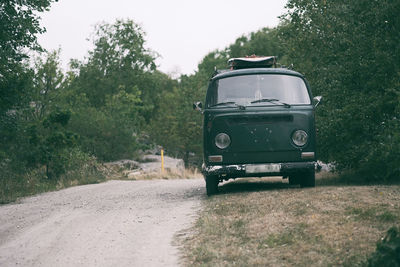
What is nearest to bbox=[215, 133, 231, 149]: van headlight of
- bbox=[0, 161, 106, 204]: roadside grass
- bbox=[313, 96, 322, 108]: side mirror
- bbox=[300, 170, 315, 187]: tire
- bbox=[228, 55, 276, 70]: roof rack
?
bbox=[300, 170, 315, 187]: tire

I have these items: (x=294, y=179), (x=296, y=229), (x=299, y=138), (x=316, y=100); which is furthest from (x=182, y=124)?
(x=296, y=229)

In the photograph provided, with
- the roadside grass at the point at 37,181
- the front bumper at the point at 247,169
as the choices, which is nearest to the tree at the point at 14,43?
A: the roadside grass at the point at 37,181

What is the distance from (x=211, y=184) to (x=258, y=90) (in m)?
2.04

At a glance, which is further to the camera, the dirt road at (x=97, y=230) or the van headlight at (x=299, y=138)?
the van headlight at (x=299, y=138)

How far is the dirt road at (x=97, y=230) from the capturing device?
21.2 feet

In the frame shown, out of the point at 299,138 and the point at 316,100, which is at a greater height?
the point at 316,100

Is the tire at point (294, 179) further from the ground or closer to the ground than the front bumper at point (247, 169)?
closer to the ground

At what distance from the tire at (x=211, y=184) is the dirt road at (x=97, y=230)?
0.39 metres

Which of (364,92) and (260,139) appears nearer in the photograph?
(260,139)

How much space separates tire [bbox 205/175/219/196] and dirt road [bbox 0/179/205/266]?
0.39 m

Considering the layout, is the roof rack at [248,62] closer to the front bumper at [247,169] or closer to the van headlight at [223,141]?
the van headlight at [223,141]

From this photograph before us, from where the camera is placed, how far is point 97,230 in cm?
816

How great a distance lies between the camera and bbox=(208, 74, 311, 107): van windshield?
1088 cm

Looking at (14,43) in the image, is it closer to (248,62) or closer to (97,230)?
(248,62)
